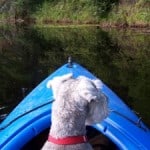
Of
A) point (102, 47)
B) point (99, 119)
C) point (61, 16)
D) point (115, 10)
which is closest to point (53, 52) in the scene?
point (102, 47)

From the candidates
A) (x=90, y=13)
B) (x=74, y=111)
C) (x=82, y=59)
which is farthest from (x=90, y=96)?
(x=90, y=13)

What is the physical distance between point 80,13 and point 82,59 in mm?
15474

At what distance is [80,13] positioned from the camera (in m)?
32.7

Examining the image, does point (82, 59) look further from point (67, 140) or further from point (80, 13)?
point (80, 13)

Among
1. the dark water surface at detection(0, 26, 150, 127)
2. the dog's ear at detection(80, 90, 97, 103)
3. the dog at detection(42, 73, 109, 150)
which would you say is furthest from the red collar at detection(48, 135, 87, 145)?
the dark water surface at detection(0, 26, 150, 127)

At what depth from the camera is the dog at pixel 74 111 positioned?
3148mm

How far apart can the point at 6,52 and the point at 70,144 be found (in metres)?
19.4

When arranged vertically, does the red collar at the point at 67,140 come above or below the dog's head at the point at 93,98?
below

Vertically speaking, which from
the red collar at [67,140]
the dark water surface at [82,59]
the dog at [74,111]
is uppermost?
the dog at [74,111]

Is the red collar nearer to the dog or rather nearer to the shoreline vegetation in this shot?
the dog

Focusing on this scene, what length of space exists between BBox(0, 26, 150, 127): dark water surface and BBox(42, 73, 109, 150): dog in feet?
18.6

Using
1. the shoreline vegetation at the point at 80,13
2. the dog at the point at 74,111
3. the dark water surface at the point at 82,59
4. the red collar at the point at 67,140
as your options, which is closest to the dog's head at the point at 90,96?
the dog at the point at 74,111

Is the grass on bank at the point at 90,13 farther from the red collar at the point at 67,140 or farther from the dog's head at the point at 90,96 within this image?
the red collar at the point at 67,140

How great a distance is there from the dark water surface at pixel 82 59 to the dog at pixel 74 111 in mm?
5682
